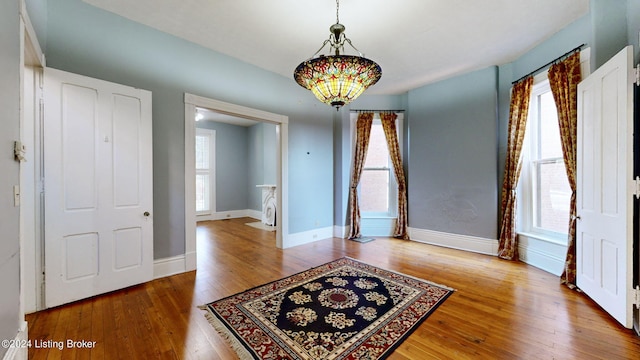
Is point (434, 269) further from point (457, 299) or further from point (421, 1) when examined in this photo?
point (421, 1)

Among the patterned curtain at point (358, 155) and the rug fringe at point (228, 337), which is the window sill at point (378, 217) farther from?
the rug fringe at point (228, 337)

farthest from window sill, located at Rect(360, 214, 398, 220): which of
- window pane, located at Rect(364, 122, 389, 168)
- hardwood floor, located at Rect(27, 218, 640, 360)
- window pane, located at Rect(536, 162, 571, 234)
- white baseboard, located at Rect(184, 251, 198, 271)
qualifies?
white baseboard, located at Rect(184, 251, 198, 271)

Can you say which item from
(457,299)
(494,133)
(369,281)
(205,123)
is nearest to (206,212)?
(205,123)

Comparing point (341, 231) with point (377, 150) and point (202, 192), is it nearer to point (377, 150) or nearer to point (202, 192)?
point (377, 150)

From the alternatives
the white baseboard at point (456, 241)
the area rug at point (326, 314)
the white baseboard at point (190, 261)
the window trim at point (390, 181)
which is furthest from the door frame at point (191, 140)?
the white baseboard at point (456, 241)

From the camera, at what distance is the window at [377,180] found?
5348mm

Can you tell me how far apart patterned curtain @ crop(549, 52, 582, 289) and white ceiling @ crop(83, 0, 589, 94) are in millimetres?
546

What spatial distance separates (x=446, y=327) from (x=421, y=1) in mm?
3057

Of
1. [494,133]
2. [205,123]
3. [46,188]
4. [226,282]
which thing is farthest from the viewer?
[205,123]

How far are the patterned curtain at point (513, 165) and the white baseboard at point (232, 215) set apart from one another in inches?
233

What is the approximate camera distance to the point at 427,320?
2.17 meters

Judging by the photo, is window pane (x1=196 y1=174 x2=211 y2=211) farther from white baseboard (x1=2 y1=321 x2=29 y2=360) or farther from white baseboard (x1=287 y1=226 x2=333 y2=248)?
white baseboard (x1=2 y1=321 x2=29 y2=360)

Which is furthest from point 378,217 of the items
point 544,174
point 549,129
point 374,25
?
point 374,25

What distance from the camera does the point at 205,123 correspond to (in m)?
7.09
